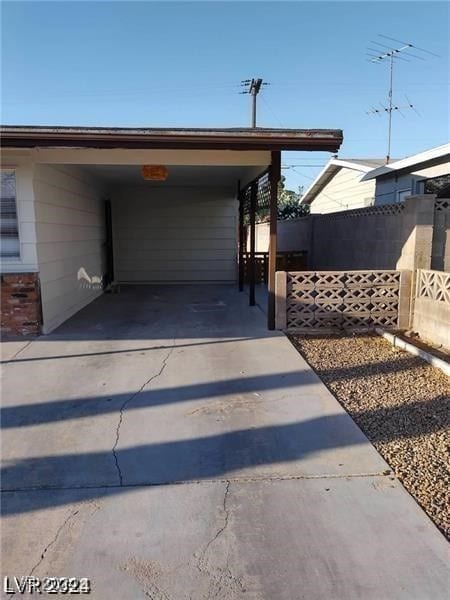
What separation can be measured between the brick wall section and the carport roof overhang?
1.91 m

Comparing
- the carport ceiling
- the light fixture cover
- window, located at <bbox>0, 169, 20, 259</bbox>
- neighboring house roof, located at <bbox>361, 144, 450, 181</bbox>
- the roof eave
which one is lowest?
window, located at <bbox>0, 169, 20, 259</bbox>

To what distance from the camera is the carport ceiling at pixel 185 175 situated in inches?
375

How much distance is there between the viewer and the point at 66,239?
8711 millimetres

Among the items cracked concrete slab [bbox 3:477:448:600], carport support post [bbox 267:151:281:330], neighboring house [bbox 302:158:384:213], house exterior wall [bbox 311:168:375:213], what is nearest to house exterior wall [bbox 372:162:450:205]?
neighboring house [bbox 302:158:384:213]

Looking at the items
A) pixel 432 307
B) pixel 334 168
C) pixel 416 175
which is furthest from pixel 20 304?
pixel 334 168

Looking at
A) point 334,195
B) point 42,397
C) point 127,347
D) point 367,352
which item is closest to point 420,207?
point 367,352

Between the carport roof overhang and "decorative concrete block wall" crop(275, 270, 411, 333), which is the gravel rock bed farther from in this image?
the carport roof overhang

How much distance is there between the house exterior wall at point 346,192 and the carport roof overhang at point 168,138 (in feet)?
24.0

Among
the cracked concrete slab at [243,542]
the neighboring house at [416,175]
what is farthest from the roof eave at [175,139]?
the cracked concrete slab at [243,542]

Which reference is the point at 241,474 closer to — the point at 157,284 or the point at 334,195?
the point at 157,284

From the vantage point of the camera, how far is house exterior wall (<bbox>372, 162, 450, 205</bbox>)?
9.61m

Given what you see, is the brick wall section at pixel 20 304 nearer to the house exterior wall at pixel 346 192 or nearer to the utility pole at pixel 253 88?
the house exterior wall at pixel 346 192

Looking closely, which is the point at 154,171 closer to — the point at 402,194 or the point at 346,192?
the point at 402,194

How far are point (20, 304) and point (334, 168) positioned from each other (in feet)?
41.7
